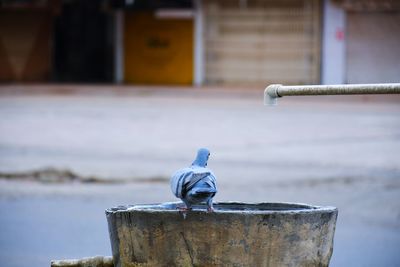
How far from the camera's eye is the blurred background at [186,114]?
10328 mm

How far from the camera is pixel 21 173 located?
12703mm

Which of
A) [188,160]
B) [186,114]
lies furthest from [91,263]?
[186,114]

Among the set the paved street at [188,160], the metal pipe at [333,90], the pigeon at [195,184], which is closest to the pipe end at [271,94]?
the metal pipe at [333,90]

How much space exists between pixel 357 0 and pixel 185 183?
2525 centimetres

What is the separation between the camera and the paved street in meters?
8.98

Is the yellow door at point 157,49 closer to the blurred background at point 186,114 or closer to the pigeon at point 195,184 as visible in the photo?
the blurred background at point 186,114

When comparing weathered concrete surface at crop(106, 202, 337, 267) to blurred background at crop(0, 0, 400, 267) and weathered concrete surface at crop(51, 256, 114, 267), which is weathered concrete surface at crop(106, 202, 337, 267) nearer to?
weathered concrete surface at crop(51, 256, 114, 267)

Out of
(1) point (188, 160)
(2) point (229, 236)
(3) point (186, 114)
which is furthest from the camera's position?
(3) point (186, 114)

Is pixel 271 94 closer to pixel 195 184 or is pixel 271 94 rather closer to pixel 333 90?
pixel 333 90

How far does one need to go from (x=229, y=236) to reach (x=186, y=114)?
50.2 ft

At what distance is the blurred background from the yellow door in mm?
42

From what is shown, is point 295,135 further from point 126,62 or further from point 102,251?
point 126,62

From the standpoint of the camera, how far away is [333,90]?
13.4ft

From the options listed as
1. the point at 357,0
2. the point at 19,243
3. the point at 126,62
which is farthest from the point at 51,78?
the point at 19,243
